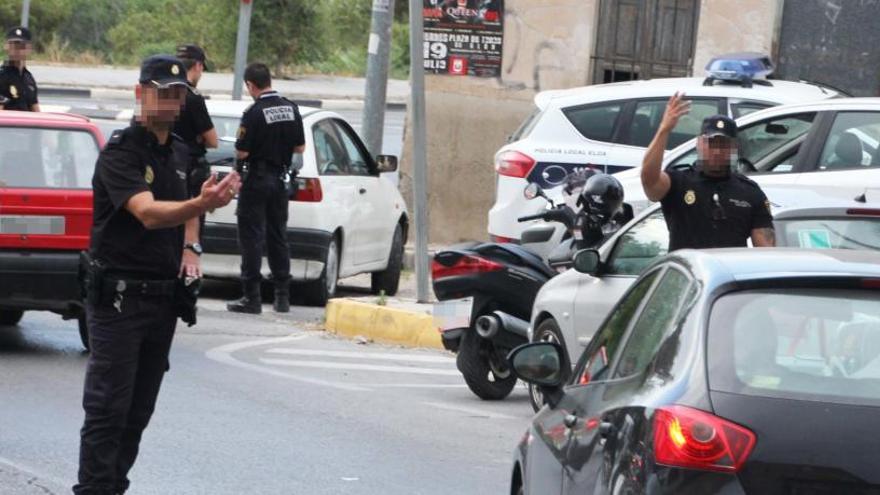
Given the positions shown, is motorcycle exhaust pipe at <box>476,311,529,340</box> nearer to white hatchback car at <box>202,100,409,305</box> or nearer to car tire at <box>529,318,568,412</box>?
car tire at <box>529,318,568,412</box>

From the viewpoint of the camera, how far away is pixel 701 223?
26.8 ft

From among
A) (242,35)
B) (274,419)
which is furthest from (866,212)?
(242,35)

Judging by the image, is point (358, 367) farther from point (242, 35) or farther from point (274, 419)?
point (242, 35)

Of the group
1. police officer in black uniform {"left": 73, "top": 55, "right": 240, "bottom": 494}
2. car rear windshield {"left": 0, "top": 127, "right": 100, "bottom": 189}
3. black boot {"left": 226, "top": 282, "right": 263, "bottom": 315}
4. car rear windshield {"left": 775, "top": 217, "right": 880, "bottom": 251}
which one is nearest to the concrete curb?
black boot {"left": 226, "top": 282, "right": 263, "bottom": 315}

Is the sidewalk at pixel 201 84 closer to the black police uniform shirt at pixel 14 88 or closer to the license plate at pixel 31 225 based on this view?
the black police uniform shirt at pixel 14 88

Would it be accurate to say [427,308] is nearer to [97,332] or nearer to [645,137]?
[645,137]

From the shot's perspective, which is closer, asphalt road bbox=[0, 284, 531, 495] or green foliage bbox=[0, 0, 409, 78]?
asphalt road bbox=[0, 284, 531, 495]

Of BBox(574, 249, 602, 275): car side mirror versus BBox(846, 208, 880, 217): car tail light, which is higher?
BBox(846, 208, 880, 217): car tail light

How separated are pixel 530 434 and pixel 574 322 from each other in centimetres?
351

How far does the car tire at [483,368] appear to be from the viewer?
10.2m

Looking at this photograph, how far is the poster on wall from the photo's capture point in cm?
1786

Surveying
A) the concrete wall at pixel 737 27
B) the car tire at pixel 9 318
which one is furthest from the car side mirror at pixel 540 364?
the concrete wall at pixel 737 27

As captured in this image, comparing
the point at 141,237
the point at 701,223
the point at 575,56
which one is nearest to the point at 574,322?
the point at 701,223

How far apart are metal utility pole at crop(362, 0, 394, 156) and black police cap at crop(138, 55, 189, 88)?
30.3 feet
